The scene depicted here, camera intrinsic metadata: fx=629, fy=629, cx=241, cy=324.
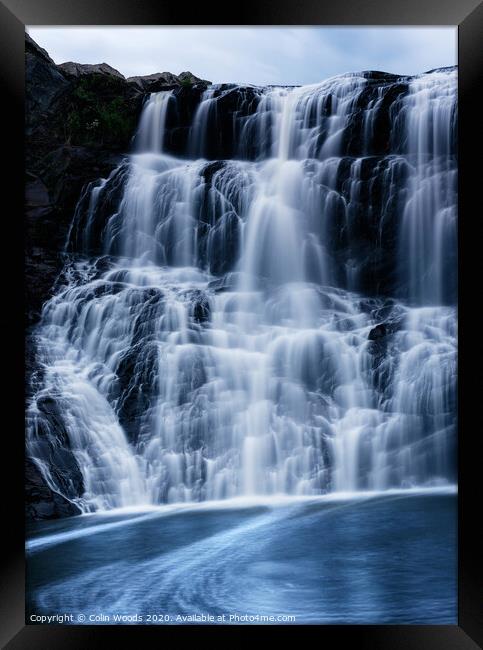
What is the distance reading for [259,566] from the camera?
4301mm

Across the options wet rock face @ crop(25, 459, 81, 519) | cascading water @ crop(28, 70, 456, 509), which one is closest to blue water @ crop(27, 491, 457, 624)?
wet rock face @ crop(25, 459, 81, 519)

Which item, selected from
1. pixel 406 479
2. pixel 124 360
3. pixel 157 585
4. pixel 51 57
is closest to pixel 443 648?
pixel 406 479

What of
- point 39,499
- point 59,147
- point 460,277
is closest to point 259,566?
point 39,499

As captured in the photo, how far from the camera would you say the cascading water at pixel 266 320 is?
4.65m

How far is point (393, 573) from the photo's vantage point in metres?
4.26

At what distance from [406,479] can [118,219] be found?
9.75 ft

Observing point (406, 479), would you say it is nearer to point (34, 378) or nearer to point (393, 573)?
point (393, 573)

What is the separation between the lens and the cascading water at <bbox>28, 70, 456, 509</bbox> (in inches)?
183

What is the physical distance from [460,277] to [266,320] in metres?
1.46

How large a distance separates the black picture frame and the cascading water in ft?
1.88

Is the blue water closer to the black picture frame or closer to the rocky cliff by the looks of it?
the black picture frame

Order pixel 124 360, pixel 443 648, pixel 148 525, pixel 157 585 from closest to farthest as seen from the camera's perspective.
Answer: pixel 443 648, pixel 157 585, pixel 148 525, pixel 124 360

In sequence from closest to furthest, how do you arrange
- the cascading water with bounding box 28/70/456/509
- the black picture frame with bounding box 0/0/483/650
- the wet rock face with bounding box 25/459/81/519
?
1. the black picture frame with bounding box 0/0/483/650
2. the wet rock face with bounding box 25/459/81/519
3. the cascading water with bounding box 28/70/456/509

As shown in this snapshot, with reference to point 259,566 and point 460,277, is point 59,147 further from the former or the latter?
point 259,566
